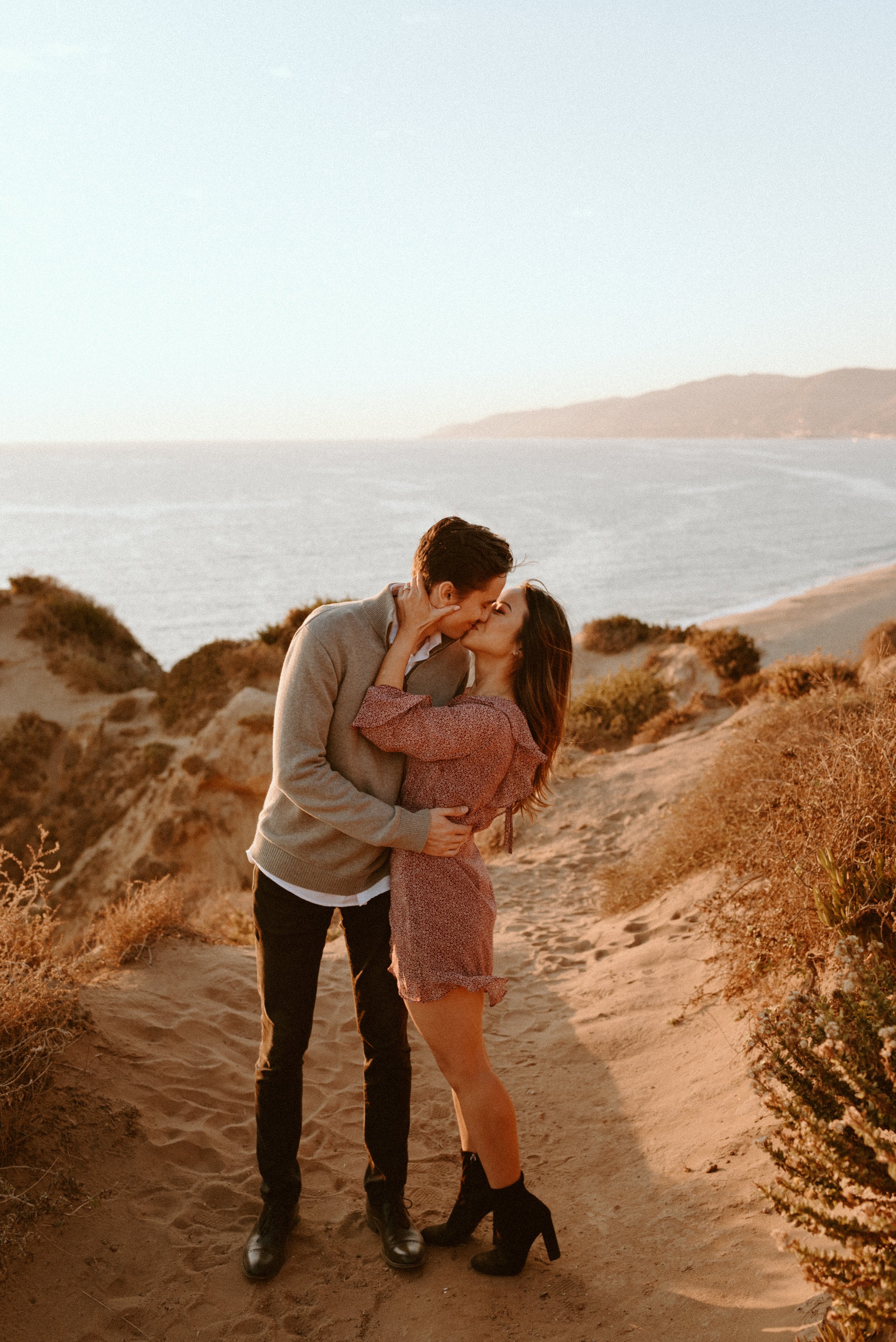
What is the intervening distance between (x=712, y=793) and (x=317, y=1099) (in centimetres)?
322

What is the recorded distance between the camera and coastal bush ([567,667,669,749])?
1147 cm

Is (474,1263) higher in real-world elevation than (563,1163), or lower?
higher

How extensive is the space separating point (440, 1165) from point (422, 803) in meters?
2.04

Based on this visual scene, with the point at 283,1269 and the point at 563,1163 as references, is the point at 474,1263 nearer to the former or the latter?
the point at 283,1269

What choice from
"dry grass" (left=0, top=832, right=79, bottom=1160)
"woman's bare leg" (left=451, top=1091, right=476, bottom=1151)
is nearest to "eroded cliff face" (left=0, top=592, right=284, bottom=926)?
"dry grass" (left=0, top=832, right=79, bottom=1160)

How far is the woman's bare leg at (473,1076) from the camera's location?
258 cm

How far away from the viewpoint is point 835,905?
3615 millimetres

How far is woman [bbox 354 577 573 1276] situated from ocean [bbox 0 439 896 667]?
322mm

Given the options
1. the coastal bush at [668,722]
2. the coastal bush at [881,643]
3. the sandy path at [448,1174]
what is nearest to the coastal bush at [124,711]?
the coastal bush at [668,722]

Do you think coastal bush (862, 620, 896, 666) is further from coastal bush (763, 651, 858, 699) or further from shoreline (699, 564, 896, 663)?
shoreline (699, 564, 896, 663)

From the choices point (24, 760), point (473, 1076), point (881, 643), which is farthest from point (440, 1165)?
point (24, 760)

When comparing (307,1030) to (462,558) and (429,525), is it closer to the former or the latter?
(462,558)

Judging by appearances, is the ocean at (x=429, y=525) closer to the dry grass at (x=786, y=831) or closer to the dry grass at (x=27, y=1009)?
the dry grass at (x=786, y=831)

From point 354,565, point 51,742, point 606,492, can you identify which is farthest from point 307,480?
point 51,742
